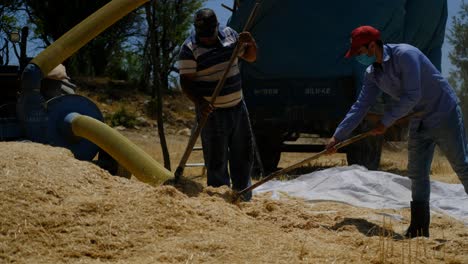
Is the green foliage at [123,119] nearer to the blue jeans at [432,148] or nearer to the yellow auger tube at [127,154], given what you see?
the yellow auger tube at [127,154]

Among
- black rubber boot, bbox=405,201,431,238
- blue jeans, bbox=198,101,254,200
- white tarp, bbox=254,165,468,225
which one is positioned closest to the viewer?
black rubber boot, bbox=405,201,431,238

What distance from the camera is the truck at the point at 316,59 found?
10398 millimetres

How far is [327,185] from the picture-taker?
8.34 meters

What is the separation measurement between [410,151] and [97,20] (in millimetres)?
3312

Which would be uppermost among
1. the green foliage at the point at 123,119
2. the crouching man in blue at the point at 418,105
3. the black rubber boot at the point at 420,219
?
the crouching man in blue at the point at 418,105

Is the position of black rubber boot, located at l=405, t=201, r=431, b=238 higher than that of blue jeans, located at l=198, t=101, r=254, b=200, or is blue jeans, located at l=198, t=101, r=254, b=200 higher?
blue jeans, located at l=198, t=101, r=254, b=200

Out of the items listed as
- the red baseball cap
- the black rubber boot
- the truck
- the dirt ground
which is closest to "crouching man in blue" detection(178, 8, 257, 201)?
the dirt ground

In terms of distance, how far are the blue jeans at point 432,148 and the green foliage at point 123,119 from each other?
1471 centimetres

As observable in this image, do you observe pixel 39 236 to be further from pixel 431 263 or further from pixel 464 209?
pixel 464 209

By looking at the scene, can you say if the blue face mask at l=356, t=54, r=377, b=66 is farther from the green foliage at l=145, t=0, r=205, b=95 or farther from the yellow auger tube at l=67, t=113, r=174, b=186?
the green foliage at l=145, t=0, r=205, b=95

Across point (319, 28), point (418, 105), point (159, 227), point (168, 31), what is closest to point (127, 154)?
point (159, 227)

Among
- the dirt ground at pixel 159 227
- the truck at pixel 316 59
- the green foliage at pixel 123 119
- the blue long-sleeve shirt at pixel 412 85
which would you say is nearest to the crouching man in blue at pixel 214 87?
the dirt ground at pixel 159 227

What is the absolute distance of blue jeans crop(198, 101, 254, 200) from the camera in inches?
258

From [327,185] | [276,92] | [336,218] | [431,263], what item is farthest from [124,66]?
[431,263]
